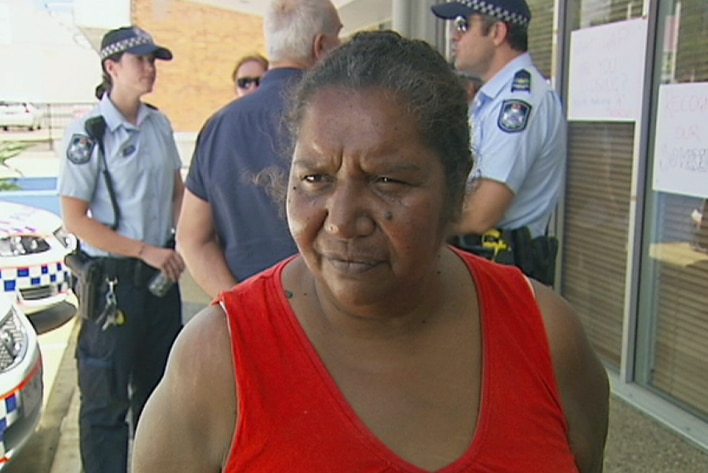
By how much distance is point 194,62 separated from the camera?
1722cm

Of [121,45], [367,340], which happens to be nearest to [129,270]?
[121,45]

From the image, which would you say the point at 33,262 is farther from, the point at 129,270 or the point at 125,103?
the point at 129,270

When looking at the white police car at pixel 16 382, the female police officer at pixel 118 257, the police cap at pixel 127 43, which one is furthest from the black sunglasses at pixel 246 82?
the white police car at pixel 16 382

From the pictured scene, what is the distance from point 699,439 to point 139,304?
8.56 feet

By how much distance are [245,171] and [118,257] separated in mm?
1135

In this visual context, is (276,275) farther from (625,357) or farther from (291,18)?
(625,357)

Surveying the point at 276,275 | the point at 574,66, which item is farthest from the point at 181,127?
the point at 276,275

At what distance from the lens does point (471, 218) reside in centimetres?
293

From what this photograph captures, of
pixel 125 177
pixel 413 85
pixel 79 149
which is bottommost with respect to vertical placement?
pixel 125 177

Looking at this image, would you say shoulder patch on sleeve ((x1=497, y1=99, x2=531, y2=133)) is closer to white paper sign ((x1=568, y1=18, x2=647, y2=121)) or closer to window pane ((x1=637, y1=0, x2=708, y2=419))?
window pane ((x1=637, y1=0, x2=708, y2=419))

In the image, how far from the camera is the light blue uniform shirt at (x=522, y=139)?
2.97 metres

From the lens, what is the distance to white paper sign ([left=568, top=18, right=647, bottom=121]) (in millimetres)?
4105

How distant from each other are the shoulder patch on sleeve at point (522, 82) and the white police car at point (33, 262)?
11.5 ft

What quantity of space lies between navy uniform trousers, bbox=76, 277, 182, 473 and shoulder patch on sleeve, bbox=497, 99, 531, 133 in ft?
5.31
